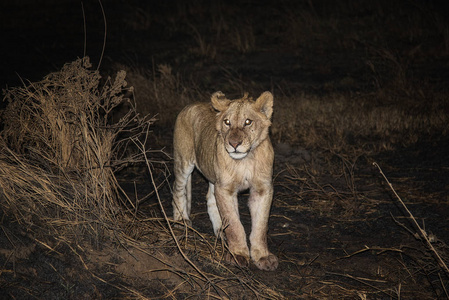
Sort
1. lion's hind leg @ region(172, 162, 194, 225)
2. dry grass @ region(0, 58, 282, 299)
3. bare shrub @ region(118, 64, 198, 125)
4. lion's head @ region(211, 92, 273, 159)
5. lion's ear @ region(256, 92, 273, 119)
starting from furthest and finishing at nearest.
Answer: bare shrub @ region(118, 64, 198, 125)
lion's hind leg @ region(172, 162, 194, 225)
lion's ear @ region(256, 92, 273, 119)
lion's head @ region(211, 92, 273, 159)
dry grass @ region(0, 58, 282, 299)

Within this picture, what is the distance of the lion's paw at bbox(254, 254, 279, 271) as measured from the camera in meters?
4.88

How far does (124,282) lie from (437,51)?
10.3 metres

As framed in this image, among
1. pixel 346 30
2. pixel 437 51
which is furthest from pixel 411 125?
pixel 346 30

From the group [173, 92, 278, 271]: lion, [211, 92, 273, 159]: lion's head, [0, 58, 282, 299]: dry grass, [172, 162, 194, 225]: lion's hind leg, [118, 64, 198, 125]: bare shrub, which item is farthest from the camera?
[118, 64, 198, 125]: bare shrub

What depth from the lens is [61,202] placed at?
191 inches

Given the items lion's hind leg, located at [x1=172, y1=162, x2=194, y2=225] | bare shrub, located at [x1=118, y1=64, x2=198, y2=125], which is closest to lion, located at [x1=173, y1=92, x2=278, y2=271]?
lion's hind leg, located at [x1=172, y1=162, x2=194, y2=225]

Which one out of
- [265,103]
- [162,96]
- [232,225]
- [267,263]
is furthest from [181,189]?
[162,96]

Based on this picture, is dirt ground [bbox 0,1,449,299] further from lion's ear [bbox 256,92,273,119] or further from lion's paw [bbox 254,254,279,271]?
lion's ear [bbox 256,92,273,119]

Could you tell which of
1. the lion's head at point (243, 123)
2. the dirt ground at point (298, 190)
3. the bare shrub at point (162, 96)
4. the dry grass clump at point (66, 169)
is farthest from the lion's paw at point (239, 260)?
the bare shrub at point (162, 96)

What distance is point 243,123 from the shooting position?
4730mm

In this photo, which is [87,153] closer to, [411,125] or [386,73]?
[411,125]

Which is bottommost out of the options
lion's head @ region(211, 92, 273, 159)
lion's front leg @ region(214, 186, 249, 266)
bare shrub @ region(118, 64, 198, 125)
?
bare shrub @ region(118, 64, 198, 125)

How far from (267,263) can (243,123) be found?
4.13 ft

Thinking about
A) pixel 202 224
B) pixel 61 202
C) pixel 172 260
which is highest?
pixel 61 202
